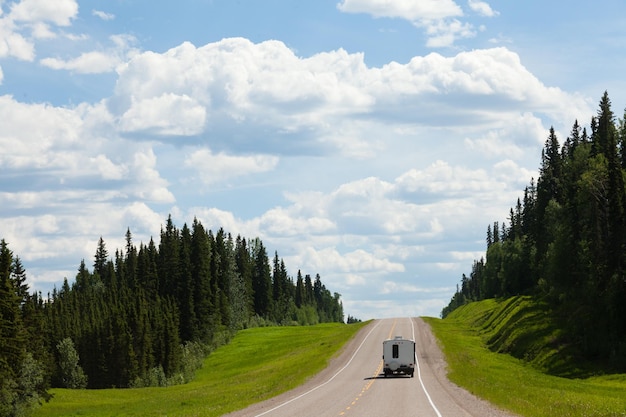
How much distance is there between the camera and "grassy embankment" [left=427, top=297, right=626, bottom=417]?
4059 cm

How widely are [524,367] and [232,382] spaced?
28113 millimetres

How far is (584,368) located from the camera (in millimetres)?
72750

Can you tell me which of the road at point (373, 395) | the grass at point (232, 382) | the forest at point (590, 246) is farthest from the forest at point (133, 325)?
the forest at point (590, 246)

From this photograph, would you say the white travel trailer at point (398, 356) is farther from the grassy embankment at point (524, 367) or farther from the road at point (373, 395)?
the grassy embankment at point (524, 367)

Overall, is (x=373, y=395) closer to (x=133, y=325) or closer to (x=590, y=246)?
(x=590, y=246)

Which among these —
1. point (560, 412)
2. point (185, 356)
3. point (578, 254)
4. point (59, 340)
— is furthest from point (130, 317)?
point (560, 412)

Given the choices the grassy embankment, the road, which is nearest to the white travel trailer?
the road

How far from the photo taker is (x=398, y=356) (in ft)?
206

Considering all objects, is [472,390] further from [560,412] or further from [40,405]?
[40,405]

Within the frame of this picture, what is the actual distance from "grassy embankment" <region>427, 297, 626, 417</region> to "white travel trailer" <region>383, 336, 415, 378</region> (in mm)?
3488

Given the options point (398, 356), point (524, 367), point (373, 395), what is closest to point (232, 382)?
point (398, 356)

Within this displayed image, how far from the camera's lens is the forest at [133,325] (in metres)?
84.5

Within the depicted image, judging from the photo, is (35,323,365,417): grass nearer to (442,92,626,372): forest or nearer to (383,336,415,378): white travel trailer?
(383,336,415,378): white travel trailer

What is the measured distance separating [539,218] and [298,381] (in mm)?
76834
